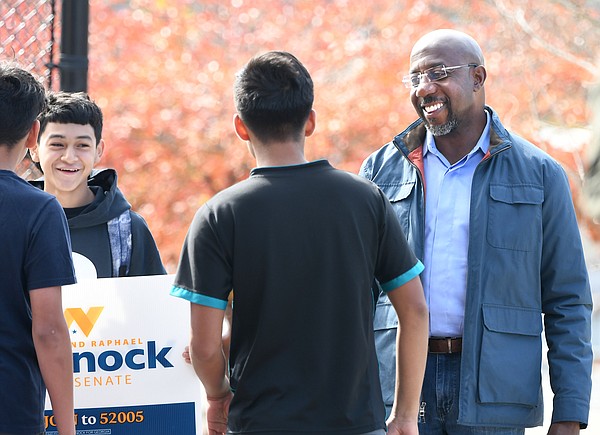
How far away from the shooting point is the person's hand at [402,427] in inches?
108

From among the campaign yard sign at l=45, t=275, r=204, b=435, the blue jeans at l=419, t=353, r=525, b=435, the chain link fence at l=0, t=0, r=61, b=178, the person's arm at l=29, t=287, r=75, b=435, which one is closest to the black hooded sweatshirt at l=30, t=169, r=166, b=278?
the campaign yard sign at l=45, t=275, r=204, b=435

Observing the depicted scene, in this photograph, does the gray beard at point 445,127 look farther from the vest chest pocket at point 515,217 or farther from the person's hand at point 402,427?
the person's hand at point 402,427

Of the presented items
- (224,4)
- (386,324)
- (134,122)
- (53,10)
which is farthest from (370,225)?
(224,4)

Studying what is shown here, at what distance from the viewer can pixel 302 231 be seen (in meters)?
2.52

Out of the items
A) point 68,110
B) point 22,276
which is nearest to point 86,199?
point 68,110

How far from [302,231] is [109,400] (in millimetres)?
1267

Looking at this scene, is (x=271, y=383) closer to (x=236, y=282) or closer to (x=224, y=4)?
(x=236, y=282)

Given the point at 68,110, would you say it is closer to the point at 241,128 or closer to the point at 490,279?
the point at 241,128

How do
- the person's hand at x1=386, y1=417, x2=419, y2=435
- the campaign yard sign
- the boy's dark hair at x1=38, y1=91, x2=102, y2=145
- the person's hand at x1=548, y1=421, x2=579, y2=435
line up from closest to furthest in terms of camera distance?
the person's hand at x1=386, y1=417, x2=419, y2=435 → the person's hand at x1=548, y1=421, x2=579, y2=435 → the campaign yard sign → the boy's dark hair at x1=38, y1=91, x2=102, y2=145

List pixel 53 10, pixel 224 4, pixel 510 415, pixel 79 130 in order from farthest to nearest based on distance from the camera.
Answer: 1. pixel 224 4
2. pixel 53 10
3. pixel 79 130
4. pixel 510 415

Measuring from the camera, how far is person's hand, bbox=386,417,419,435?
274 cm

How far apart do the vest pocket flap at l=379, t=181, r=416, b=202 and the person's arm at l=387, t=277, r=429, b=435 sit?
797mm

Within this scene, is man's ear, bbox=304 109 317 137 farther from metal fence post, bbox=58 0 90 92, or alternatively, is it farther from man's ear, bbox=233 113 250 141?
metal fence post, bbox=58 0 90 92

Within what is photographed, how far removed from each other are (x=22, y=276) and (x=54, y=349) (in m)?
0.21
